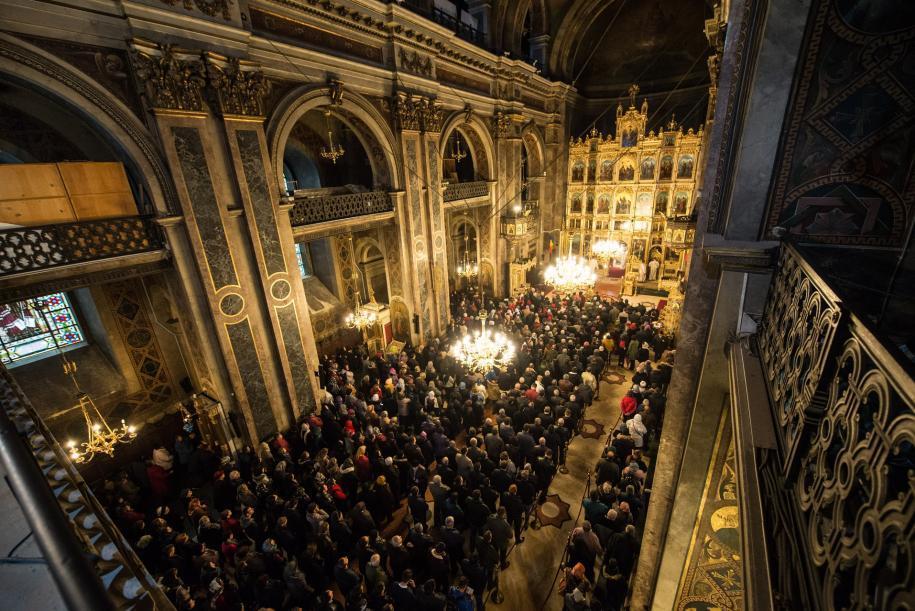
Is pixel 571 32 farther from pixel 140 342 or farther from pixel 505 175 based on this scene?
pixel 140 342

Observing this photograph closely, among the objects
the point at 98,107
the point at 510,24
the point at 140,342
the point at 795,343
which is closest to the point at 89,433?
the point at 140,342

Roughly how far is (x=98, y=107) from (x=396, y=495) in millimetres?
7748

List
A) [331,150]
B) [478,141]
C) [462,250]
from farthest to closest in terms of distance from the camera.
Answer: [462,250] < [478,141] < [331,150]

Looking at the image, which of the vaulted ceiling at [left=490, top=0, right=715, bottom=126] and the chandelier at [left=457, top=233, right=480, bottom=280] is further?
the vaulted ceiling at [left=490, top=0, right=715, bottom=126]

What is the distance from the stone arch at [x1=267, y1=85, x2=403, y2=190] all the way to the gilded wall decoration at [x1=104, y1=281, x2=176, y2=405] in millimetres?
3992

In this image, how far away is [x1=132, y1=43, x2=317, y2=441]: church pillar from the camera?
6348 mm

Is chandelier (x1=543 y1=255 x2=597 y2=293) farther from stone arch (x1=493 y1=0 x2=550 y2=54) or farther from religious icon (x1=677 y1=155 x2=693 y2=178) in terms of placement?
religious icon (x1=677 y1=155 x2=693 y2=178)

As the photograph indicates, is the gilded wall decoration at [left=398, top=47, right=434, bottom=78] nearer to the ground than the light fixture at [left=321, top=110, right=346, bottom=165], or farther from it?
farther from it

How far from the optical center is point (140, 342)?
27.7 ft

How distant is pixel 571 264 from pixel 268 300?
8.33m

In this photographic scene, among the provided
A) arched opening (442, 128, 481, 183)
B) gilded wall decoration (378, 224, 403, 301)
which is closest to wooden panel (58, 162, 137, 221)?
gilded wall decoration (378, 224, 403, 301)

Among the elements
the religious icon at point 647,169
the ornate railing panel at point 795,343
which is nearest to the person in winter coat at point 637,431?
the ornate railing panel at point 795,343

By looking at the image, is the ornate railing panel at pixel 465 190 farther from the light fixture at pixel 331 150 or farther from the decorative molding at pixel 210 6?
the decorative molding at pixel 210 6

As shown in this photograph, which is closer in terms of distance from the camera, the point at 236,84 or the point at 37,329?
the point at 236,84
